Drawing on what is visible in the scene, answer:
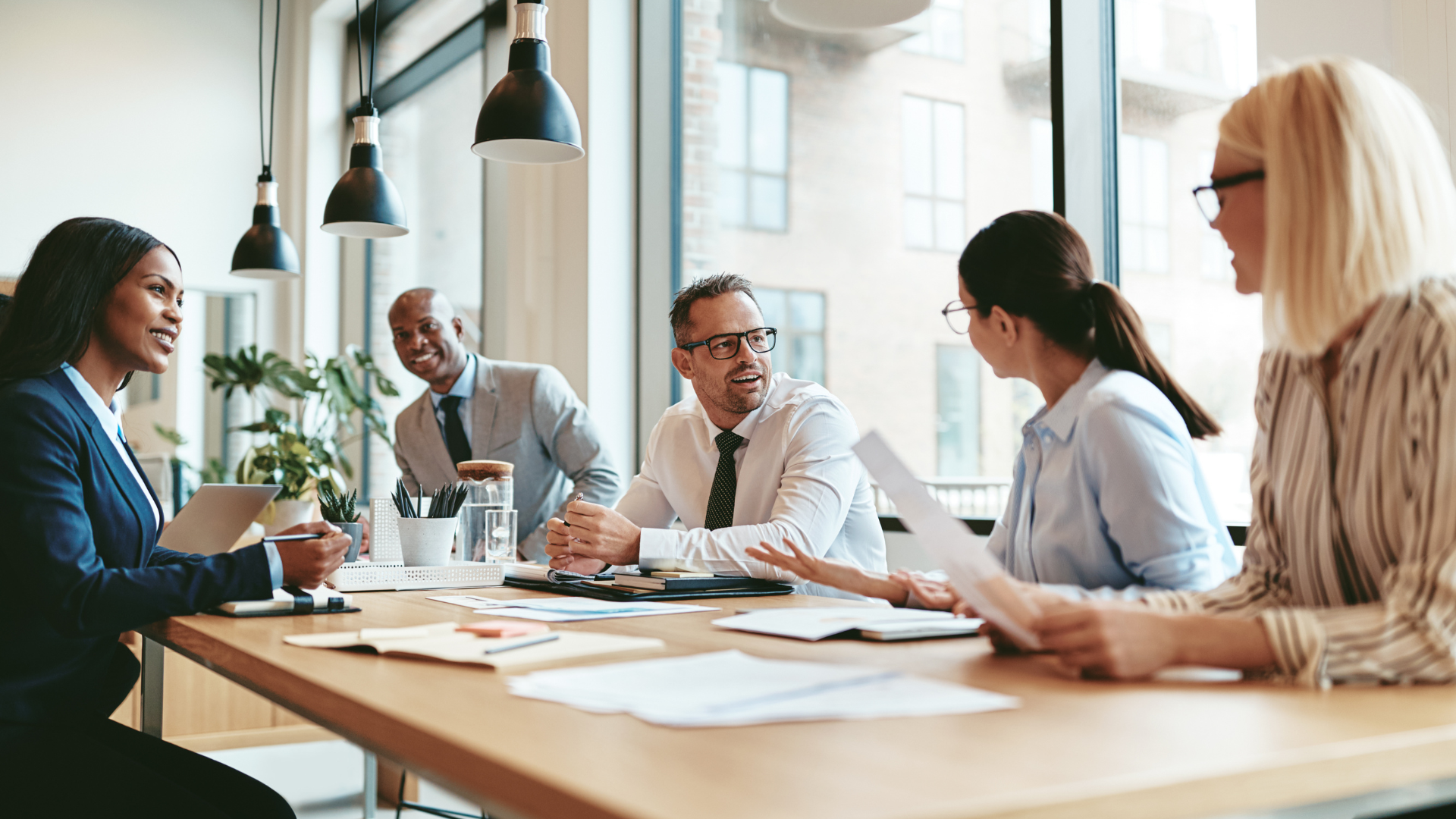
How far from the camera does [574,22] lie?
4.73 meters

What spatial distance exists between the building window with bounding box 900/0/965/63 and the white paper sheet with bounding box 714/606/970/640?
9.84 feet

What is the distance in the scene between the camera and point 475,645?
1338mm

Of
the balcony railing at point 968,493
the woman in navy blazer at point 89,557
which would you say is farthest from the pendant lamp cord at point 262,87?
the woman in navy blazer at point 89,557

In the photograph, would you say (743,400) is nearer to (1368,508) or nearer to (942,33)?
(1368,508)

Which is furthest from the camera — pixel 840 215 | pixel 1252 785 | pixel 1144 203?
pixel 840 215

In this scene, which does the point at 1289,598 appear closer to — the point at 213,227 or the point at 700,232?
the point at 700,232

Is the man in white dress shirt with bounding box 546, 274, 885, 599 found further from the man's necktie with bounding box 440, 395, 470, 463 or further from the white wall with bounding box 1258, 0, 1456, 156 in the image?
the white wall with bounding box 1258, 0, 1456, 156

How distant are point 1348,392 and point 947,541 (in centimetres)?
45

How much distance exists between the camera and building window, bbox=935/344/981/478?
14.8 ft

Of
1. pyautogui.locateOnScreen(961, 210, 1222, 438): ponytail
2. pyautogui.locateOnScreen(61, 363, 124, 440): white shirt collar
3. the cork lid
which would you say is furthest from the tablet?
pyautogui.locateOnScreen(961, 210, 1222, 438): ponytail

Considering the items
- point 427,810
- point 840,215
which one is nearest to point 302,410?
point 840,215

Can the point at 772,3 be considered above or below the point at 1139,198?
above

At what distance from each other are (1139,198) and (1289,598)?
2158 mm

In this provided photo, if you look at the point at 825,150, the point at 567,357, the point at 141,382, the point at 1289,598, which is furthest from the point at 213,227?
the point at 1289,598
